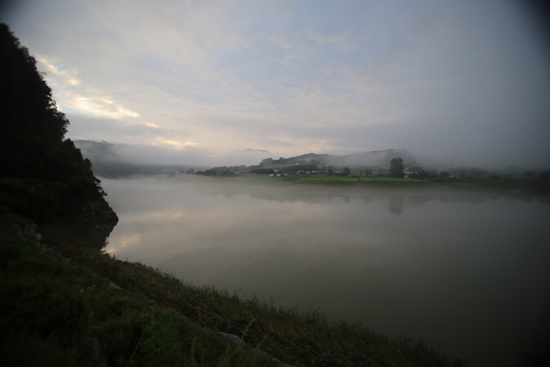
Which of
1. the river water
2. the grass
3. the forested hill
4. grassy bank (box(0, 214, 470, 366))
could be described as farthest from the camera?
the forested hill

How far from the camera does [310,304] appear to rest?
7699 millimetres

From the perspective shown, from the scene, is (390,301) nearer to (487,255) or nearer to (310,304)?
(310,304)

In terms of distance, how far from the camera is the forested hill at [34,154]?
1188 centimetres

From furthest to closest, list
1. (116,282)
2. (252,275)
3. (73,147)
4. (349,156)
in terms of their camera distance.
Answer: (349,156) → (73,147) → (252,275) → (116,282)

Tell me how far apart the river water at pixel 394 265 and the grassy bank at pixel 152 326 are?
4.51 feet

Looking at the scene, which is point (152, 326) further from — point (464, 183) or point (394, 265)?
point (464, 183)

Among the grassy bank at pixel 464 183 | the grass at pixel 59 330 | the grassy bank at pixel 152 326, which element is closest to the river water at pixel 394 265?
the grassy bank at pixel 152 326

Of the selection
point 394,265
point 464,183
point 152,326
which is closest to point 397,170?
point 464,183

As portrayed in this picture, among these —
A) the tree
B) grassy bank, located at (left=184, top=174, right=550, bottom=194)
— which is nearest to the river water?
grassy bank, located at (left=184, top=174, right=550, bottom=194)

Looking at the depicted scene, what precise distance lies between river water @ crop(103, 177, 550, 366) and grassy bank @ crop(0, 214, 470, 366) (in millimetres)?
1375

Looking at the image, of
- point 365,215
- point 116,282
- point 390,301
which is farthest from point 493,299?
point 365,215

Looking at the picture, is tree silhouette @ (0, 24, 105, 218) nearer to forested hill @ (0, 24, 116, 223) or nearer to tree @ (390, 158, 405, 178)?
forested hill @ (0, 24, 116, 223)

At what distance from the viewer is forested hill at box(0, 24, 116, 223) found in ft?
39.0

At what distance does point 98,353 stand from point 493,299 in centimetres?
1171
